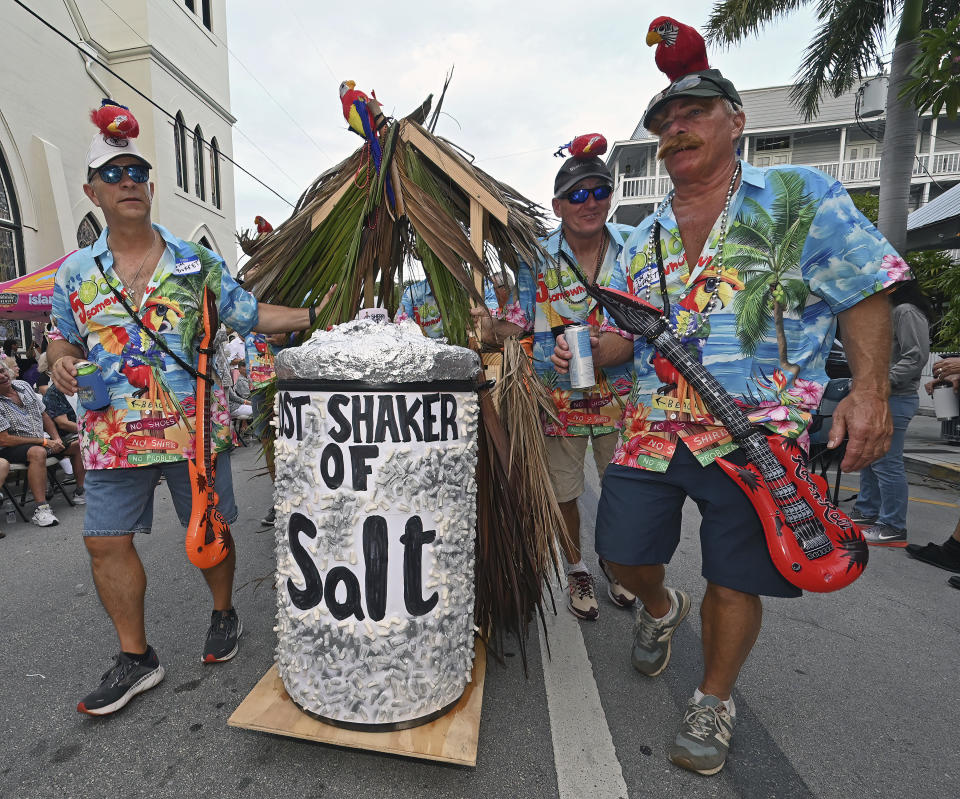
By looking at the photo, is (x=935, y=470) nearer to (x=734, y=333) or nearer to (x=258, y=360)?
(x=734, y=333)

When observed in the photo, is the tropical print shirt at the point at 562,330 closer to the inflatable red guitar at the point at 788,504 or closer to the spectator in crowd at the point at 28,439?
the inflatable red guitar at the point at 788,504

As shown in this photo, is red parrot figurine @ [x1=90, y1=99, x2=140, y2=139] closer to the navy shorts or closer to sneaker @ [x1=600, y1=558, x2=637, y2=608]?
the navy shorts

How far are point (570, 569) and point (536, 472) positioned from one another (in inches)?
36.1

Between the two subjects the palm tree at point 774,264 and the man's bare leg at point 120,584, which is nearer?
the palm tree at point 774,264

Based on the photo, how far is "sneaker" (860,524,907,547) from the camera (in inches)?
163

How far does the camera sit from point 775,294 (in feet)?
5.79

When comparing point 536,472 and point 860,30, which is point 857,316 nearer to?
point 536,472

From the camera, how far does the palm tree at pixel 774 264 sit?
1760 mm

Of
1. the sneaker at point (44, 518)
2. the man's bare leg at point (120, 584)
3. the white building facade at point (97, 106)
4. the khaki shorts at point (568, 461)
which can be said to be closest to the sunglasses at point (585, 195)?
the khaki shorts at point (568, 461)

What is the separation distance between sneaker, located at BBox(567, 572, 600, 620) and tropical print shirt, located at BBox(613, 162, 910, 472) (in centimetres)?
127

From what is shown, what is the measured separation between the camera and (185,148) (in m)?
16.9

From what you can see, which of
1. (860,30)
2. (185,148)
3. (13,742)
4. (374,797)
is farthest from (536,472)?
(185,148)

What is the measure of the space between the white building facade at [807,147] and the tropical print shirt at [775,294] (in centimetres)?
2293

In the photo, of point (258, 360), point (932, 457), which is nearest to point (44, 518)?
point (258, 360)
